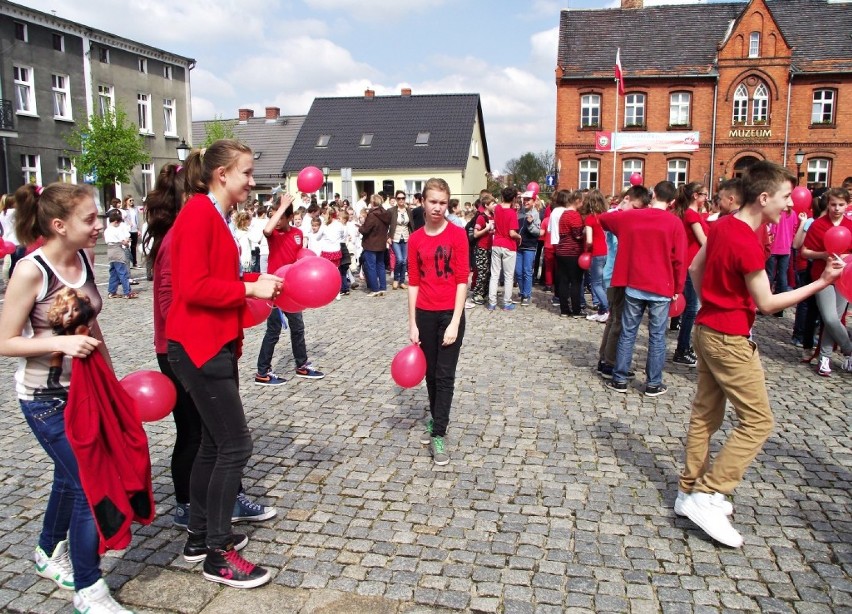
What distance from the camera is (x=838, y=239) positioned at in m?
5.50

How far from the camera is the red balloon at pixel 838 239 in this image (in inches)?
215

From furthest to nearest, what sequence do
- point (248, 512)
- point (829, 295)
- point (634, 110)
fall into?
point (634, 110), point (829, 295), point (248, 512)

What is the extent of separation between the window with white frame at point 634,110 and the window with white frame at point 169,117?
24.9 metres

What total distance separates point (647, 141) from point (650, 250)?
34.7 meters

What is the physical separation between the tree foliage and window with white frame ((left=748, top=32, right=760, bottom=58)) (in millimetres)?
31712

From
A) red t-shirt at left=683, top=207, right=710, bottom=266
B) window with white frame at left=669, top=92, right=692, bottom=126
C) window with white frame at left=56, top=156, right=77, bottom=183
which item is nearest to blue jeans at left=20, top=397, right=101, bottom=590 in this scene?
red t-shirt at left=683, top=207, right=710, bottom=266

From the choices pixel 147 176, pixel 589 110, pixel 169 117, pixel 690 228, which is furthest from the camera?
pixel 589 110

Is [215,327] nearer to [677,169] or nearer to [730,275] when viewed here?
[730,275]

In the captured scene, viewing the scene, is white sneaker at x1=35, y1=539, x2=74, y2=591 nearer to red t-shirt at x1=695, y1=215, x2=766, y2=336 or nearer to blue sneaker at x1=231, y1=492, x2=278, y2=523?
blue sneaker at x1=231, y1=492, x2=278, y2=523

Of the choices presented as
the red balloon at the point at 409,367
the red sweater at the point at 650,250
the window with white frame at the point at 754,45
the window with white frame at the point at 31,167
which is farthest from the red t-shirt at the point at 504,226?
the window with white frame at the point at 754,45

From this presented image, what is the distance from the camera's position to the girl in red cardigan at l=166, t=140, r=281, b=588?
3.00 m

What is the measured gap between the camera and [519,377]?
23.9 feet

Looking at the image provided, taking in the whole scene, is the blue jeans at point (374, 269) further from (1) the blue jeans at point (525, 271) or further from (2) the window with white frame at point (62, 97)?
(2) the window with white frame at point (62, 97)

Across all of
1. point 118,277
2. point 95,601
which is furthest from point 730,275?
point 118,277
